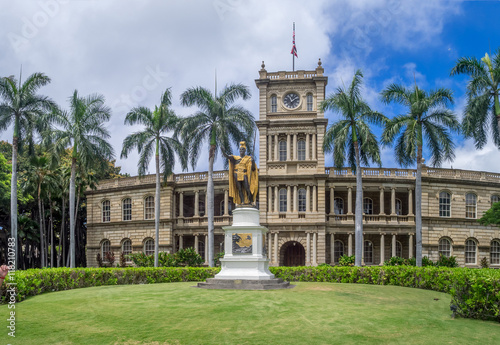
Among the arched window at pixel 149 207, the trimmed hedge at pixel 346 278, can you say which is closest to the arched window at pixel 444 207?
the trimmed hedge at pixel 346 278

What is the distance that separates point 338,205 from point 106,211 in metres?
21.1

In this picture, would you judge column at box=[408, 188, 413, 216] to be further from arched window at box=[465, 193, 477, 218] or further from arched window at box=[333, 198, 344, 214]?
arched window at box=[333, 198, 344, 214]

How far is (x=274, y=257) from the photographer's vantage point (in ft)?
126

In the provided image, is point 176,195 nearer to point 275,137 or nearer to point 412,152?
point 275,137

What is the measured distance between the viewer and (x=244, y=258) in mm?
18281

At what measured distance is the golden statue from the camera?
1944 centimetres

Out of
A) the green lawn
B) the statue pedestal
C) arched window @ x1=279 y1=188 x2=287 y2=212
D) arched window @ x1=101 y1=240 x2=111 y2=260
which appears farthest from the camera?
arched window @ x1=101 y1=240 x2=111 y2=260

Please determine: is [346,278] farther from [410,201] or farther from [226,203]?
[410,201]

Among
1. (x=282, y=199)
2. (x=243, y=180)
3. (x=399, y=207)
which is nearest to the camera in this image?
(x=243, y=180)

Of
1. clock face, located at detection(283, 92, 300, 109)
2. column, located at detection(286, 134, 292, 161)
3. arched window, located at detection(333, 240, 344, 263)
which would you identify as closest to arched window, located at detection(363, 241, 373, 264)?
arched window, located at detection(333, 240, 344, 263)

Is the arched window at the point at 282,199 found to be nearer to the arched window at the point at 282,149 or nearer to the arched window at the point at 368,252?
the arched window at the point at 282,149

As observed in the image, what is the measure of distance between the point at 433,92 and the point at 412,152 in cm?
370

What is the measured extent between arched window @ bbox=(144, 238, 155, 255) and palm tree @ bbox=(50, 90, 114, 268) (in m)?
11.7

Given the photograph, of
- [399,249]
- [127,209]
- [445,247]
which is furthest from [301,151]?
[127,209]
